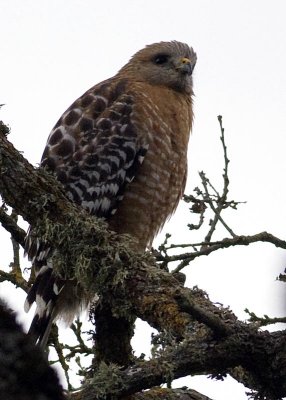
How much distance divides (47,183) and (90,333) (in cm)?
106

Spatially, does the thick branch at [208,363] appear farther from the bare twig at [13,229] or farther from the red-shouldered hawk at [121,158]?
the red-shouldered hawk at [121,158]

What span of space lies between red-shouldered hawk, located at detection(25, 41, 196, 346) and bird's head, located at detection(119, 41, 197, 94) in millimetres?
617

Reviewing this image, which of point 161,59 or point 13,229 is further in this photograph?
point 161,59

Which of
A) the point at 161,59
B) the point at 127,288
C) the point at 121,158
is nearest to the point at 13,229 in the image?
the point at 121,158

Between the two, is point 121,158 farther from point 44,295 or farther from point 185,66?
point 185,66

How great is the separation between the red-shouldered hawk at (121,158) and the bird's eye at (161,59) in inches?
40.0

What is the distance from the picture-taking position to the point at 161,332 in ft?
11.4

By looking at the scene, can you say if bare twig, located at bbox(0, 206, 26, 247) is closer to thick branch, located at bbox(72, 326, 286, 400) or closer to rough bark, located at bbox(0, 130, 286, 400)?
rough bark, located at bbox(0, 130, 286, 400)

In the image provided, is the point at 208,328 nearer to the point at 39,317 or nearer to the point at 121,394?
the point at 121,394

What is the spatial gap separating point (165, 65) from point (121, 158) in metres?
1.76

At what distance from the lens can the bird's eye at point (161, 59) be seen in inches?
289

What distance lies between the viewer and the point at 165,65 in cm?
727

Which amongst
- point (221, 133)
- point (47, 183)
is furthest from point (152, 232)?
point (47, 183)

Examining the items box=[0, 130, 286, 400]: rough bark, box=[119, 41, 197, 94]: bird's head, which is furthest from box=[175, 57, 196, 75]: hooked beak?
box=[0, 130, 286, 400]: rough bark
